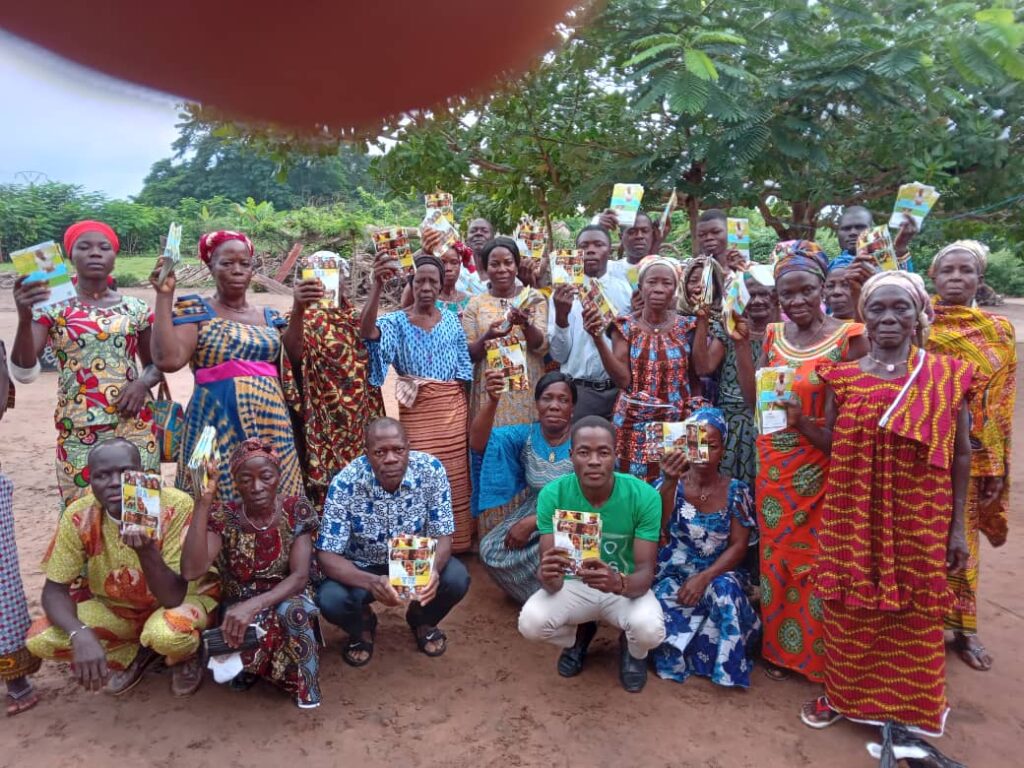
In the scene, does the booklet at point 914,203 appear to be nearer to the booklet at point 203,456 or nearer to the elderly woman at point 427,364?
the elderly woman at point 427,364

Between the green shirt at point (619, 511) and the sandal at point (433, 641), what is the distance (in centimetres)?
75

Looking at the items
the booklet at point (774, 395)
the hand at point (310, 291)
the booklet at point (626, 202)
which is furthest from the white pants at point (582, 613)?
the booklet at point (626, 202)

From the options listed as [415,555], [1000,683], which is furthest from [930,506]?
[415,555]

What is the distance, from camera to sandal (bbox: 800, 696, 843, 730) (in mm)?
2979

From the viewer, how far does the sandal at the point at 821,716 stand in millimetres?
2979

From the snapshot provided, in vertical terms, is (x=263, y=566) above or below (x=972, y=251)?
below

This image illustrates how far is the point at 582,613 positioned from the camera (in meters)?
3.35

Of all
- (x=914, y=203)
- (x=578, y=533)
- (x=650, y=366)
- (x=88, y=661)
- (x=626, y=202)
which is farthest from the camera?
(x=626, y=202)

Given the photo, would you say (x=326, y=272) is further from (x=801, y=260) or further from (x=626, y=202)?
(x=801, y=260)

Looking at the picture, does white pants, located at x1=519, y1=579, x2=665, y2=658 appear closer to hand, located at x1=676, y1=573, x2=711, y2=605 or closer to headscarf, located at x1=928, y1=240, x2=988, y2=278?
hand, located at x1=676, y1=573, x2=711, y2=605

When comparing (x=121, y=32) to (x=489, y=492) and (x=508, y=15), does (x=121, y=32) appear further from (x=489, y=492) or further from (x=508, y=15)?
(x=489, y=492)

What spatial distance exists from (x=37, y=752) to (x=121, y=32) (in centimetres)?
317

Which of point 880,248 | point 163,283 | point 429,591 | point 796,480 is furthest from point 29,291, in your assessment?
point 880,248

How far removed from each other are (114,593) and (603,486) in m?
2.05
